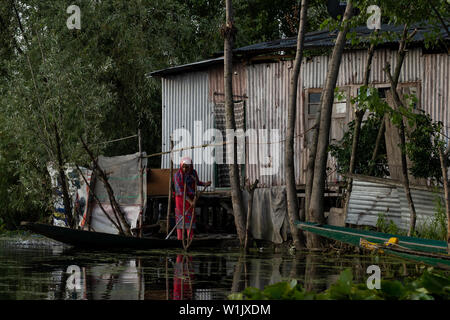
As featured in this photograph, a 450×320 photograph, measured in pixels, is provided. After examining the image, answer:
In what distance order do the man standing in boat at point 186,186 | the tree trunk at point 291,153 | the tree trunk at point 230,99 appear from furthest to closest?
1. the man standing in boat at point 186,186
2. the tree trunk at point 230,99
3. the tree trunk at point 291,153

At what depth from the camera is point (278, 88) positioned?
1612 cm

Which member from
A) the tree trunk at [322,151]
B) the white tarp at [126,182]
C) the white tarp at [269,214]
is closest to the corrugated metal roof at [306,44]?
the tree trunk at [322,151]

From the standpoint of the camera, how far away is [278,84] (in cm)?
1612

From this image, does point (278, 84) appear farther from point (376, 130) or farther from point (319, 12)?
point (319, 12)

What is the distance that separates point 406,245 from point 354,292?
352cm

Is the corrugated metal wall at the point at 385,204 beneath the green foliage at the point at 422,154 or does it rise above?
beneath

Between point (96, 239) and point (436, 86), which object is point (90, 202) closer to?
point (96, 239)

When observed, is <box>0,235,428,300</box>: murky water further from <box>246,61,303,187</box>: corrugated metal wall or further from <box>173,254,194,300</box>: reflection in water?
<box>246,61,303,187</box>: corrugated metal wall

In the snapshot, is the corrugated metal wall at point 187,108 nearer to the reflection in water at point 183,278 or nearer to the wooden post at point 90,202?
the wooden post at point 90,202

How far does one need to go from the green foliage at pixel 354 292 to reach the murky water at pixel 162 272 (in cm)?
221

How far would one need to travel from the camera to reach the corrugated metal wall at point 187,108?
1698cm

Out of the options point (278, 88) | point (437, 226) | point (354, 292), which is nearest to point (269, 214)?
point (278, 88)
